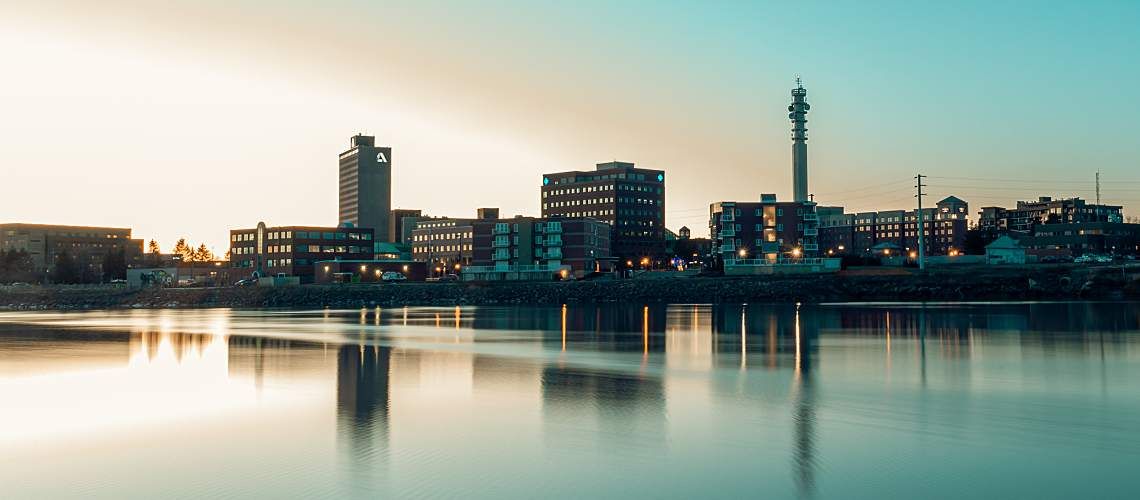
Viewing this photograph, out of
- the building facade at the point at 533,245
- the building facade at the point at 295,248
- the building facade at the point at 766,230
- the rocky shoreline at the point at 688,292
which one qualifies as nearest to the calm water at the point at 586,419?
the rocky shoreline at the point at 688,292

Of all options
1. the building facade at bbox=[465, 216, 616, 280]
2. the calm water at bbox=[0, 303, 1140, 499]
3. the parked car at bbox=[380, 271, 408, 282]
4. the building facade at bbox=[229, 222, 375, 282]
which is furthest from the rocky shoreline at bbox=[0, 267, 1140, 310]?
the calm water at bbox=[0, 303, 1140, 499]

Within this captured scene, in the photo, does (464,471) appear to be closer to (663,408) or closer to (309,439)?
(309,439)

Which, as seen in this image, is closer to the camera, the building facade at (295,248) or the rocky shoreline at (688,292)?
the rocky shoreline at (688,292)

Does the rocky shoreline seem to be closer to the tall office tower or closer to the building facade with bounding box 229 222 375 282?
the building facade with bounding box 229 222 375 282

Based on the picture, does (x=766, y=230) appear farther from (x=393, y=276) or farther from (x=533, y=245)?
(x=393, y=276)

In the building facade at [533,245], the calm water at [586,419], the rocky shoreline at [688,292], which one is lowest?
the calm water at [586,419]

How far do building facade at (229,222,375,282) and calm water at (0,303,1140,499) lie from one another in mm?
138070

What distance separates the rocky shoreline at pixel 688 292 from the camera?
3932 inches

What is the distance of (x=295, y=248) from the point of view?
182 meters

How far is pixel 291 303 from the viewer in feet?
427

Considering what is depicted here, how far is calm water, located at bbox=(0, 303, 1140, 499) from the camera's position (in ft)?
52.1

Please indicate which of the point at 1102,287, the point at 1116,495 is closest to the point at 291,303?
the point at 1102,287

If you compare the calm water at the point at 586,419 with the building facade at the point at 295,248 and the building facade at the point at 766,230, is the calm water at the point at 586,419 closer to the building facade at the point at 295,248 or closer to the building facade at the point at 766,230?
the building facade at the point at 766,230

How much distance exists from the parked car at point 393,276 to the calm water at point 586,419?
113 metres
